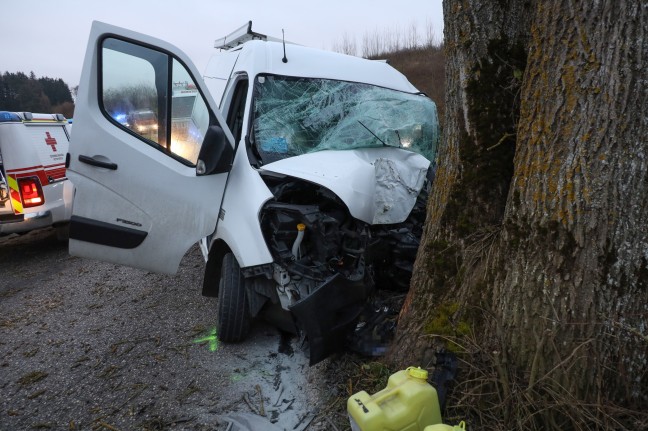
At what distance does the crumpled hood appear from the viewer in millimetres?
2770

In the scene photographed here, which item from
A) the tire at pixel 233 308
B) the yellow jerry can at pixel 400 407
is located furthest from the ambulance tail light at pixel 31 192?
the yellow jerry can at pixel 400 407

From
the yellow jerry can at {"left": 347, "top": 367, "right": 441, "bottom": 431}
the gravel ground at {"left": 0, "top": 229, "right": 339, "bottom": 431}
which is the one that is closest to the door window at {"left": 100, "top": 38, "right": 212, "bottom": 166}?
the gravel ground at {"left": 0, "top": 229, "right": 339, "bottom": 431}

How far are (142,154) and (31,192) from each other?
337 centimetres

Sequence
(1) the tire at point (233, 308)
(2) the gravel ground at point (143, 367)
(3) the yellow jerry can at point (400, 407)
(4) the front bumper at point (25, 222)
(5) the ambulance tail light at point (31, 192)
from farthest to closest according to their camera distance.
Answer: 1. (5) the ambulance tail light at point (31, 192)
2. (4) the front bumper at point (25, 222)
3. (1) the tire at point (233, 308)
4. (2) the gravel ground at point (143, 367)
5. (3) the yellow jerry can at point (400, 407)

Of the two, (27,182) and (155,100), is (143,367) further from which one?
(27,182)

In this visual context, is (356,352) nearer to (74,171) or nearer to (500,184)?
(500,184)

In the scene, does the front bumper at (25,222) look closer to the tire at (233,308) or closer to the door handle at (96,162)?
the door handle at (96,162)

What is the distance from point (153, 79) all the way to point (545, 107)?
2.49 m

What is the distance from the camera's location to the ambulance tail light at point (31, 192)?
5.19m

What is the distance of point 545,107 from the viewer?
1.81m

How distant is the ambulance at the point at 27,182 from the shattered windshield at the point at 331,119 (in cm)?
309

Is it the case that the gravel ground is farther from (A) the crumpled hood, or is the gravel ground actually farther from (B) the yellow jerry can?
(A) the crumpled hood

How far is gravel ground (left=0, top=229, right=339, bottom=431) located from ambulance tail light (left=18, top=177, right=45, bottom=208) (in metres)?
1.33

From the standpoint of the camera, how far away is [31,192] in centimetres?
524
